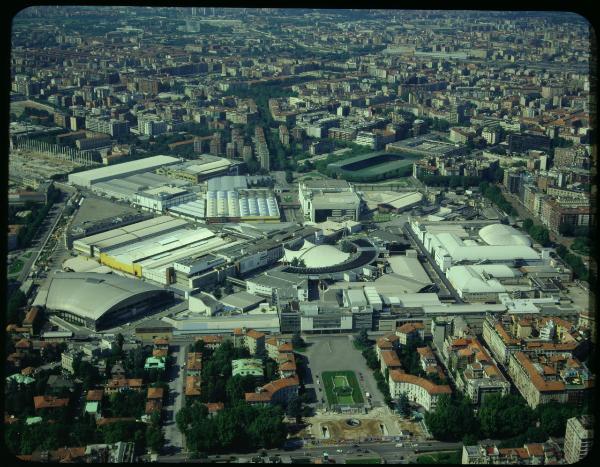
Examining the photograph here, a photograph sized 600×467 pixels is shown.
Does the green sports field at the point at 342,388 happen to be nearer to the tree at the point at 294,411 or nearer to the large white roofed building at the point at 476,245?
the tree at the point at 294,411

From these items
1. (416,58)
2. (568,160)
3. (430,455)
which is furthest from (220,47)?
A: (430,455)

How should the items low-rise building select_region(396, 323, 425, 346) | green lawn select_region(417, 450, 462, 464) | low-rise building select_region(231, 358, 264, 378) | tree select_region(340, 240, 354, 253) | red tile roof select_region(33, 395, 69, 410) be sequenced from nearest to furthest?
green lawn select_region(417, 450, 462, 464)
red tile roof select_region(33, 395, 69, 410)
low-rise building select_region(231, 358, 264, 378)
low-rise building select_region(396, 323, 425, 346)
tree select_region(340, 240, 354, 253)

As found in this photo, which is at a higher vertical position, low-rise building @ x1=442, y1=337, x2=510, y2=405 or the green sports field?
low-rise building @ x1=442, y1=337, x2=510, y2=405

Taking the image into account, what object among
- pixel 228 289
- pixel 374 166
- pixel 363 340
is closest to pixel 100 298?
pixel 228 289

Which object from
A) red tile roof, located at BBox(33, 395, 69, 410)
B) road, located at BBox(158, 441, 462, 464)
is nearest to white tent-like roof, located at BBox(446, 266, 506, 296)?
road, located at BBox(158, 441, 462, 464)

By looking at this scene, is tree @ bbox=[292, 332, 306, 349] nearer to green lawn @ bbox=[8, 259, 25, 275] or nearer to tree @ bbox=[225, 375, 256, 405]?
tree @ bbox=[225, 375, 256, 405]
